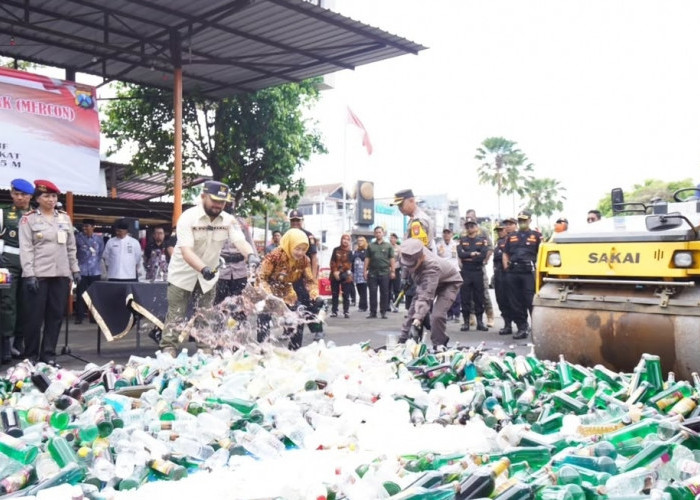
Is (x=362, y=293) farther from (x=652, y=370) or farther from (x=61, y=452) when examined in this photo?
(x=61, y=452)

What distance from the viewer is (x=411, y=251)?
6535 mm

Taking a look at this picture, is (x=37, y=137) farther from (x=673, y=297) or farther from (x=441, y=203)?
(x=441, y=203)

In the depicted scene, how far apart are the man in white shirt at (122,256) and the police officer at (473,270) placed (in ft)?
17.8

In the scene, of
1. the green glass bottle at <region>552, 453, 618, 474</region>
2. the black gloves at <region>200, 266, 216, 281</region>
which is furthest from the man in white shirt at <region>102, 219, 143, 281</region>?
the green glass bottle at <region>552, 453, 618, 474</region>

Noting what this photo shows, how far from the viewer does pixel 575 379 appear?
14.7 feet

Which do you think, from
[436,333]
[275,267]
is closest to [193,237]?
[275,267]

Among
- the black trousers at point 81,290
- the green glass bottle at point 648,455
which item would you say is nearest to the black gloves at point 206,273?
the green glass bottle at point 648,455

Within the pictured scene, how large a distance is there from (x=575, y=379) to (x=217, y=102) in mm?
12369

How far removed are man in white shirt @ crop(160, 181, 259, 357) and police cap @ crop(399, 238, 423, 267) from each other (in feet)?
5.12

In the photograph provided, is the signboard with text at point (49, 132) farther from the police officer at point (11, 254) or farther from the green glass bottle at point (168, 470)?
the green glass bottle at point (168, 470)

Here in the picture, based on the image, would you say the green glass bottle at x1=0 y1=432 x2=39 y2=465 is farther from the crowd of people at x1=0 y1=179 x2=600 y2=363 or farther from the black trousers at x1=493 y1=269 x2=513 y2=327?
the black trousers at x1=493 y1=269 x2=513 y2=327

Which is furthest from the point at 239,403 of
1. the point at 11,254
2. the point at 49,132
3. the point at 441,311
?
the point at 49,132

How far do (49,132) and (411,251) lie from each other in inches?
298

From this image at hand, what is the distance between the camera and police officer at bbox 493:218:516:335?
33.7ft
